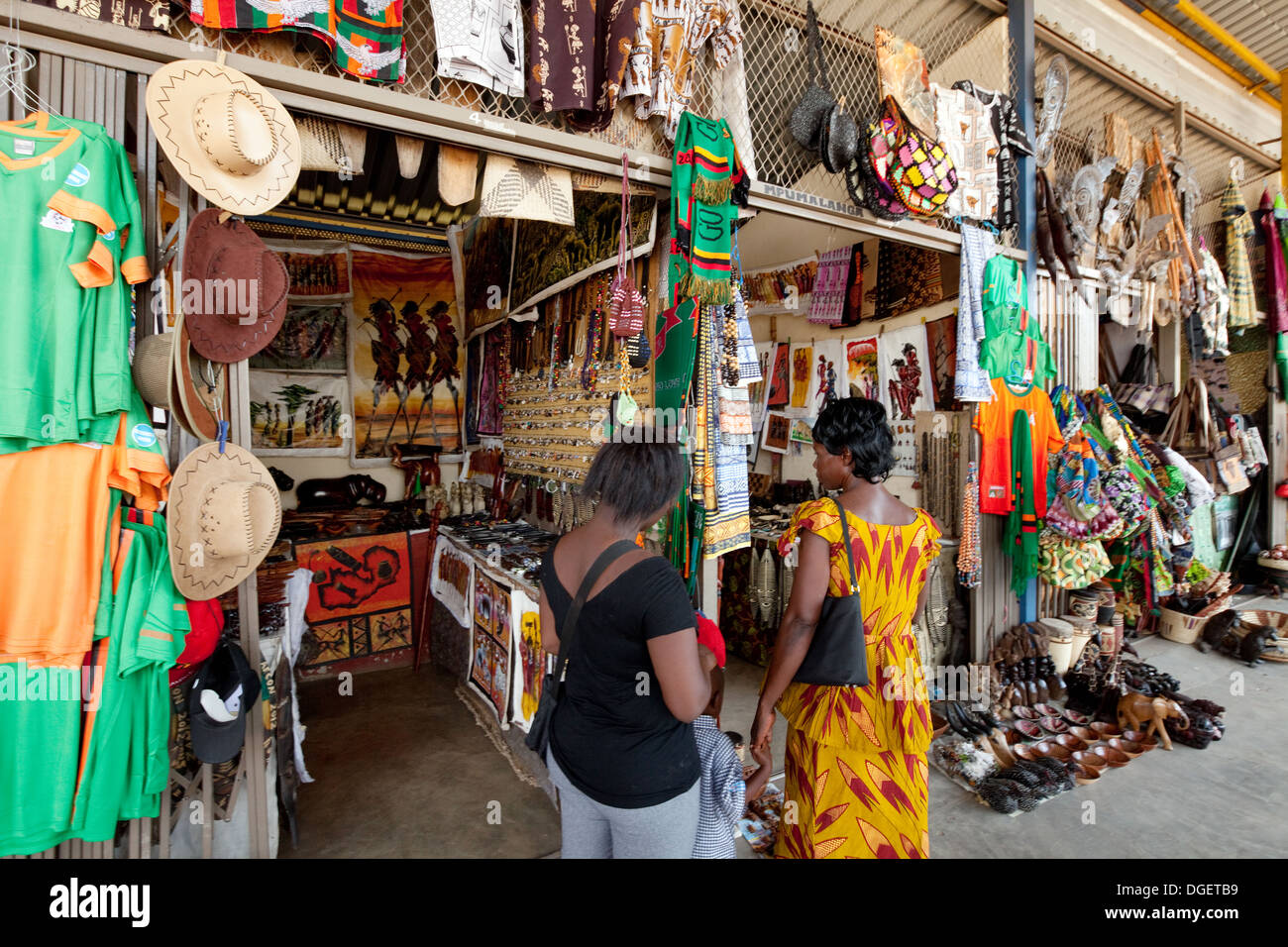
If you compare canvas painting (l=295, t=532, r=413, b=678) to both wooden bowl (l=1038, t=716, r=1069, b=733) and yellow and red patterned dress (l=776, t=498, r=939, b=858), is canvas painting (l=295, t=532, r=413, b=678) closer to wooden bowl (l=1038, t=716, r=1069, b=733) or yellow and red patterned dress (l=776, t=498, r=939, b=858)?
yellow and red patterned dress (l=776, t=498, r=939, b=858)

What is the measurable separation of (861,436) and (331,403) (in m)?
5.21

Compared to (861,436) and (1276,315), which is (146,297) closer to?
(861,436)

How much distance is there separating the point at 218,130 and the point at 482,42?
113cm

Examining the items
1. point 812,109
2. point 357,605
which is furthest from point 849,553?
point 357,605

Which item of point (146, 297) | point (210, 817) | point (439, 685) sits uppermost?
point (146, 297)

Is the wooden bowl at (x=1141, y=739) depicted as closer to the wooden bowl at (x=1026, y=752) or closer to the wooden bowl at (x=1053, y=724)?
the wooden bowl at (x=1053, y=724)

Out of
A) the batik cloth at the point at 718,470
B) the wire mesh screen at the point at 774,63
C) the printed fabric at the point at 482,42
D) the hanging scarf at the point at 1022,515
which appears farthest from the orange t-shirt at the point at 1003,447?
the printed fabric at the point at 482,42

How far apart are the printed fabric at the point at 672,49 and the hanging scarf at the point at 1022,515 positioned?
3.21 metres

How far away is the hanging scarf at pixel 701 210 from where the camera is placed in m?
2.70

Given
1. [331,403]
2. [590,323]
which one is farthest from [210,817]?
[331,403]

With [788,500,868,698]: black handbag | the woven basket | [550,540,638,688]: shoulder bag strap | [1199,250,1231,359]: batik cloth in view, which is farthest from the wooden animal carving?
[1199,250,1231,359]: batik cloth

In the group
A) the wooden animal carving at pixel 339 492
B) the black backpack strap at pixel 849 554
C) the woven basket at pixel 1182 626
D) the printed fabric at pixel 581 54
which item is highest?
the printed fabric at pixel 581 54

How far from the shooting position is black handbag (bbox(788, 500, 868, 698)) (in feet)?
6.75

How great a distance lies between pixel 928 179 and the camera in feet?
12.1
